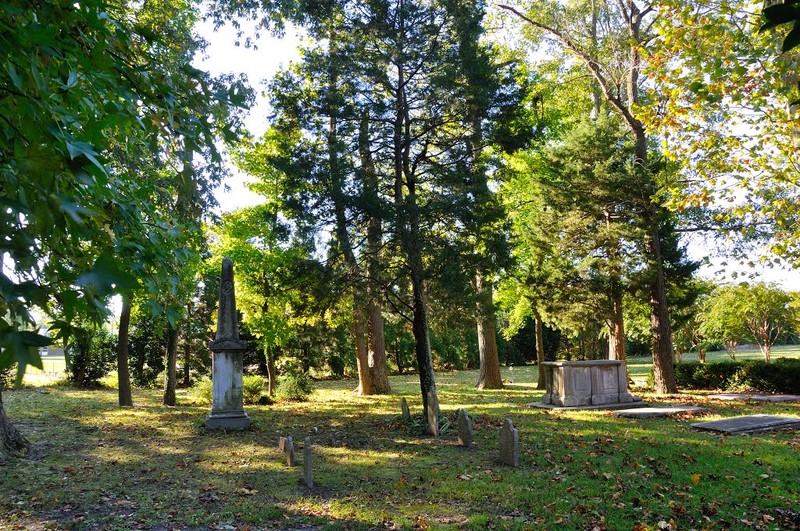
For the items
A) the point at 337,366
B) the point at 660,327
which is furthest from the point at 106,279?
the point at 337,366

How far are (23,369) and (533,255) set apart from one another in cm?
2054

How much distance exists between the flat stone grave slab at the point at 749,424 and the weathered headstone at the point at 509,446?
211 inches

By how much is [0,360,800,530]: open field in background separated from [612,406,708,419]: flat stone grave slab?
0.55m

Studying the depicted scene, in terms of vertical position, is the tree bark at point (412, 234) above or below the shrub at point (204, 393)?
above

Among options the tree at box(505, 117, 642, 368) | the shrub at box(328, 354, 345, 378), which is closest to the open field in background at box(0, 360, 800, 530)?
the tree at box(505, 117, 642, 368)

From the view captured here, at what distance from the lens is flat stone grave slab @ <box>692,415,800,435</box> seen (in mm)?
11222

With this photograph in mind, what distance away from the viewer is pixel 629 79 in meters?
18.8

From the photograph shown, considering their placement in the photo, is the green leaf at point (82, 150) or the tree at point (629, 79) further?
the tree at point (629, 79)

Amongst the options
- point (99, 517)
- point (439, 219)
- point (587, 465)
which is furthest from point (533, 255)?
point (99, 517)

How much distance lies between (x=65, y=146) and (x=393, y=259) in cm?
1171

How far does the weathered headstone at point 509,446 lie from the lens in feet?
28.6

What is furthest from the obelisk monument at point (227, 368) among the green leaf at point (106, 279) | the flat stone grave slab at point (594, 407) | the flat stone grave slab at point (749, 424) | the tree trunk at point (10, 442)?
the green leaf at point (106, 279)

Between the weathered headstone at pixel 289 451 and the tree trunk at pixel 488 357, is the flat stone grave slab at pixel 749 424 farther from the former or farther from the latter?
the tree trunk at pixel 488 357

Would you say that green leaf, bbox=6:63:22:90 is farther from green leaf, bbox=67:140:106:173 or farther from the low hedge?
the low hedge
